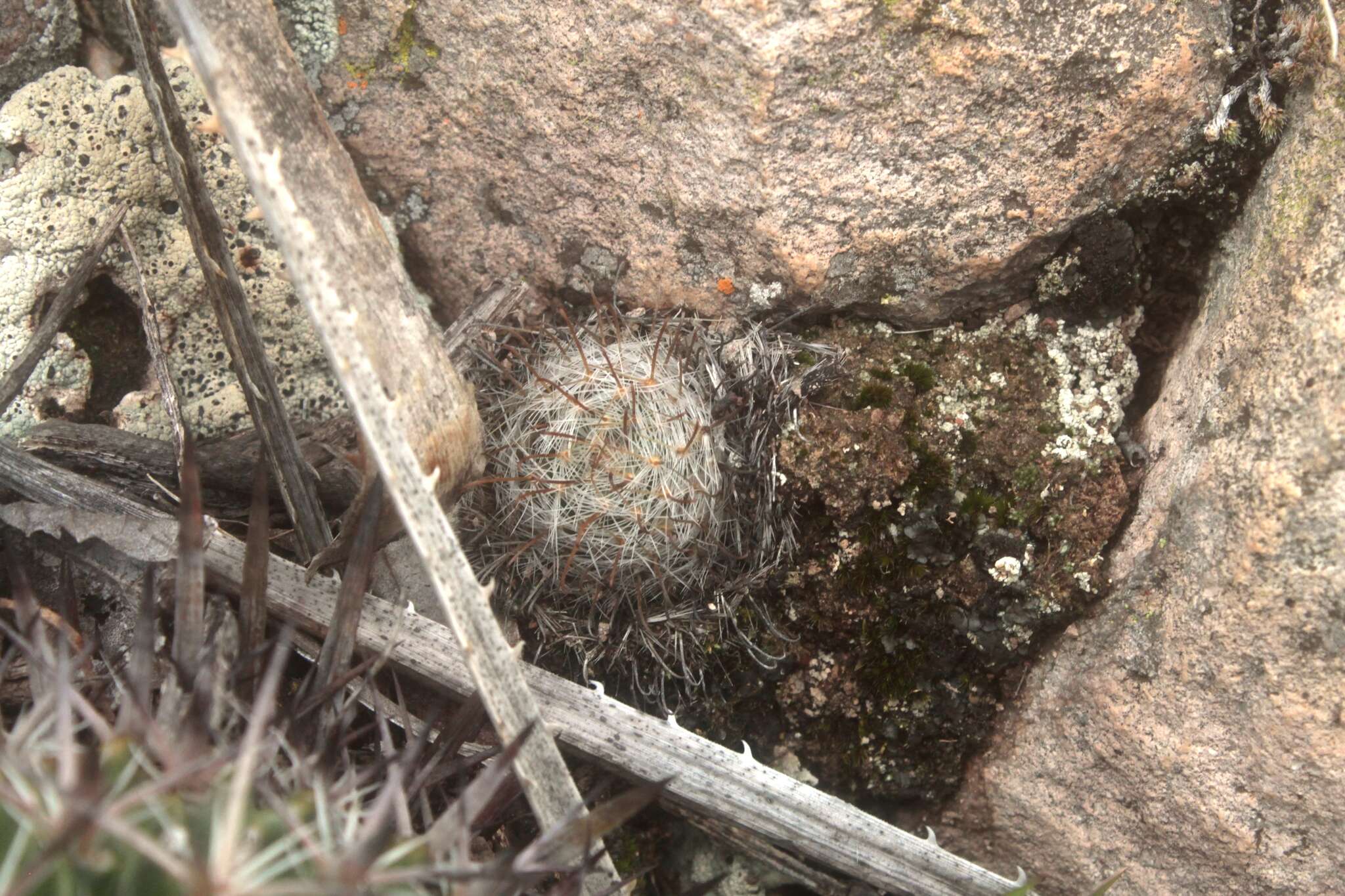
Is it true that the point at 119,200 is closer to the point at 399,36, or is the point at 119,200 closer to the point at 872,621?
the point at 399,36

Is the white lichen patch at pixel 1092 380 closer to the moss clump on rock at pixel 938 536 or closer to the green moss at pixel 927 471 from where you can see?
the moss clump on rock at pixel 938 536

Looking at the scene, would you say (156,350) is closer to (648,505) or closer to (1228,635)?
(648,505)

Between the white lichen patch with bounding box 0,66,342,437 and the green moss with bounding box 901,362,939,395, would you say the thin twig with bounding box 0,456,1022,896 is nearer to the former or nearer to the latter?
the white lichen patch with bounding box 0,66,342,437

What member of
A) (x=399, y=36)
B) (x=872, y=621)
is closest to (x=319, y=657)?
(x=872, y=621)

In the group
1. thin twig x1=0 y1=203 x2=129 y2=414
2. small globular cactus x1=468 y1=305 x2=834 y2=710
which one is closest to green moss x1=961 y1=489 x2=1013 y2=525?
small globular cactus x1=468 y1=305 x2=834 y2=710

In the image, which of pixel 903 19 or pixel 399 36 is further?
pixel 399 36

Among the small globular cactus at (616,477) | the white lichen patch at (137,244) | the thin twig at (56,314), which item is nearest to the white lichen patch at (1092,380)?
the small globular cactus at (616,477)
